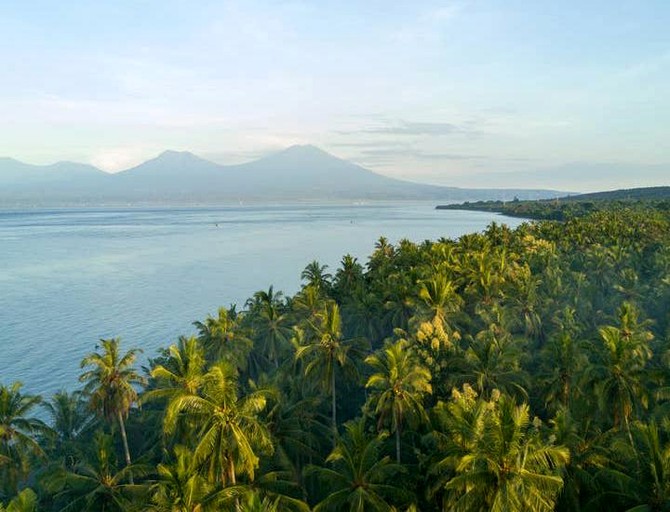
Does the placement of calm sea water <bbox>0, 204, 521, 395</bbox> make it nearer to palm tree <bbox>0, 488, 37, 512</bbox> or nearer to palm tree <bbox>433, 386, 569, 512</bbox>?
palm tree <bbox>0, 488, 37, 512</bbox>

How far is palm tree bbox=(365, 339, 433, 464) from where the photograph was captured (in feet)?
107

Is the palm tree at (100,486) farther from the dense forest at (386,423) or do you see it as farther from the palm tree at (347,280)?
the palm tree at (347,280)

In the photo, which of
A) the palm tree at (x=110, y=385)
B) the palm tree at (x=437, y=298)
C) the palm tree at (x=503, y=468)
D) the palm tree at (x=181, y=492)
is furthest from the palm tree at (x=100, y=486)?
the palm tree at (x=437, y=298)

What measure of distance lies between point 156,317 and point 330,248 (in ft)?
336

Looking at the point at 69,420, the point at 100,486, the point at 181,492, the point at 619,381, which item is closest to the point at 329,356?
the point at 100,486

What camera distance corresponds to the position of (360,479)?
27.9 meters

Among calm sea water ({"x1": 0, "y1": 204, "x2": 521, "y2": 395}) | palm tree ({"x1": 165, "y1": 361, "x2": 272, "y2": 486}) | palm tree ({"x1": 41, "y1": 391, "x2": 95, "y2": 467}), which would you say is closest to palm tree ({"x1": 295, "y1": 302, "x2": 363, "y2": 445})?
palm tree ({"x1": 165, "y1": 361, "x2": 272, "y2": 486})

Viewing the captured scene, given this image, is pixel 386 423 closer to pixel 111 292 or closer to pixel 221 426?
pixel 221 426

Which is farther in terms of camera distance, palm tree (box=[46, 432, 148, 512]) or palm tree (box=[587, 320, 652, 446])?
palm tree (box=[587, 320, 652, 446])

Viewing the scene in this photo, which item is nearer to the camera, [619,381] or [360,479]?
[360,479]

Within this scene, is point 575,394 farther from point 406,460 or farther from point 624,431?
point 406,460

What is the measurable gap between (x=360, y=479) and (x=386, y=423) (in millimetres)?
6635

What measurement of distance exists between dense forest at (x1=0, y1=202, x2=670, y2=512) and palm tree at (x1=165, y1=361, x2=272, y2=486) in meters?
0.10

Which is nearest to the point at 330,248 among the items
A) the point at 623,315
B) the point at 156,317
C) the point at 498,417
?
the point at 156,317
